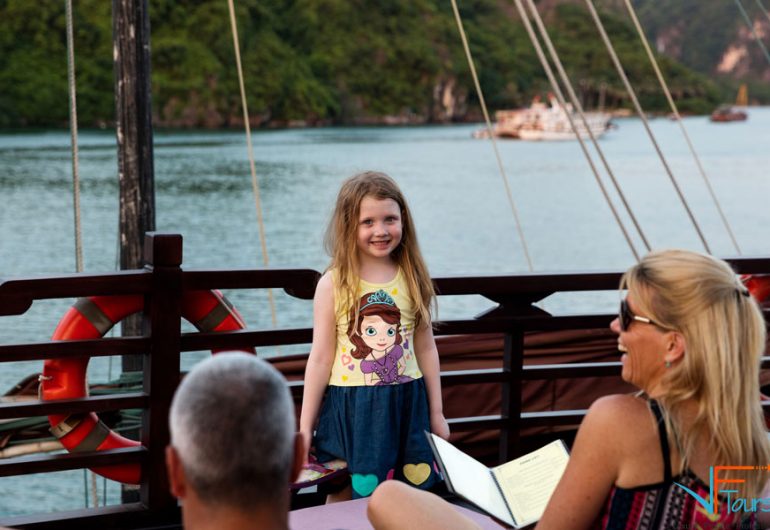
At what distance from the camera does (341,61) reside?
177 ft

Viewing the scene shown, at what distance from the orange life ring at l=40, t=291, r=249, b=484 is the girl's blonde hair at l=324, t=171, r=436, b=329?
1.48 feet

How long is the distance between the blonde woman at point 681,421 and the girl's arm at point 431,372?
3.59ft

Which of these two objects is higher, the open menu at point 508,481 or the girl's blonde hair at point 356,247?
the girl's blonde hair at point 356,247

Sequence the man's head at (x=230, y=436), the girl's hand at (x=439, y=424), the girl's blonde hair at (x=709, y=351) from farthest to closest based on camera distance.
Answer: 1. the girl's hand at (x=439, y=424)
2. the girl's blonde hair at (x=709, y=351)
3. the man's head at (x=230, y=436)

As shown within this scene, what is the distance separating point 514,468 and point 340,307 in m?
0.70

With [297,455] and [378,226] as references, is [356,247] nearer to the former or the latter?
[378,226]

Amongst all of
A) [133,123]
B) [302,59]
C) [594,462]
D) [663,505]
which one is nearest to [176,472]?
[594,462]

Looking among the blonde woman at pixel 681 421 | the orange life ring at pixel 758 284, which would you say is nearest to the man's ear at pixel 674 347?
→ the blonde woman at pixel 681 421

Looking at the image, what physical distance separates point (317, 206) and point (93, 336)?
34426 millimetres

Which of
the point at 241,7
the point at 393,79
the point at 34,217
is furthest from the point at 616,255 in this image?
the point at 393,79

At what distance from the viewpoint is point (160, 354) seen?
297 cm

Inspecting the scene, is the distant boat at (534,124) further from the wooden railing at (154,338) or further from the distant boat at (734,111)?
the wooden railing at (154,338)

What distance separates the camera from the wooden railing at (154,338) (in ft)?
9.35

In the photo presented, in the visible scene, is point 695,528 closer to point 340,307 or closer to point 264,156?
point 340,307
